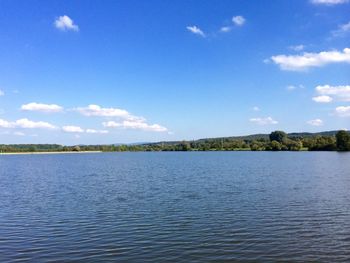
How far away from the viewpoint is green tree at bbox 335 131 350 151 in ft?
541

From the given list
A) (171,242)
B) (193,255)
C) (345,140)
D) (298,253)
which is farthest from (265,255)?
(345,140)

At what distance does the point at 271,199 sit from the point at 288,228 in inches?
449

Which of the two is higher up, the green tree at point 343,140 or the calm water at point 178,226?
the green tree at point 343,140

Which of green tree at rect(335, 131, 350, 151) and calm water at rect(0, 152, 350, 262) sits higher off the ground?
green tree at rect(335, 131, 350, 151)

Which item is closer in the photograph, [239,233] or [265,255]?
[265,255]

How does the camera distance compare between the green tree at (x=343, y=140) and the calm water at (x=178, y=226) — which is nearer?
the calm water at (x=178, y=226)

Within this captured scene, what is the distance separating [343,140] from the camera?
166m

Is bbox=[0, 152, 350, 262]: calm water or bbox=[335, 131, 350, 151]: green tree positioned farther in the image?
bbox=[335, 131, 350, 151]: green tree

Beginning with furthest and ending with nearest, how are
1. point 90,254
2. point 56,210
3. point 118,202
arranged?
1. point 118,202
2. point 56,210
3. point 90,254

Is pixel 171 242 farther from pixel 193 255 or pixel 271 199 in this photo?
pixel 271 199

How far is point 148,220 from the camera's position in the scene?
25.5 meters

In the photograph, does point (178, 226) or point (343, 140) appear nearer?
point (178, 226)

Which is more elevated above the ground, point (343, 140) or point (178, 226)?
point (343, 140)

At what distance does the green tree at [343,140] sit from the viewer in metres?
165
